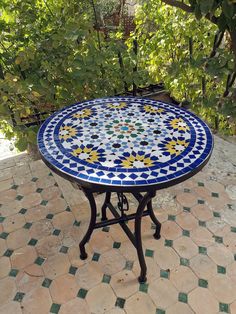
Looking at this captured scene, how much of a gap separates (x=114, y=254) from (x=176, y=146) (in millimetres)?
995

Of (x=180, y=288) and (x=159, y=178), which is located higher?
(x=159, y=178)

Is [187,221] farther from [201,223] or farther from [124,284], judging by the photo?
[124,284]

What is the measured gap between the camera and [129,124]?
2.02 metres

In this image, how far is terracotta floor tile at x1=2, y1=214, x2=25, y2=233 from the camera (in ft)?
8.01

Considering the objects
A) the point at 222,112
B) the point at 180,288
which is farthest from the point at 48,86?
the point at 180,288

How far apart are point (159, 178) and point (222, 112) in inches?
58.6

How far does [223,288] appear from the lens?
193cm

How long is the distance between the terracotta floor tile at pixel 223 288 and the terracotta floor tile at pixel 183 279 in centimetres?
11

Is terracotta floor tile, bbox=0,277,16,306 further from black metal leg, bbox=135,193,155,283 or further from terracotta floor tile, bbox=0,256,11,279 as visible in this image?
black metal leg, bbox=135,193,155,283

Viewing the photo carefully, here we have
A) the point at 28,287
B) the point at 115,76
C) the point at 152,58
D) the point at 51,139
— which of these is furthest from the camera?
the point at 152,58

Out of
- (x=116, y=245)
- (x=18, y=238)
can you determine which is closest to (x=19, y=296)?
(x=18, y=238)

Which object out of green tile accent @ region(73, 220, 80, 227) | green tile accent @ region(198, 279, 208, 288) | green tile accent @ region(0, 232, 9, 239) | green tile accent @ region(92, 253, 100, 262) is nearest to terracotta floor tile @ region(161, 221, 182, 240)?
green tile accent @ region(198, 279, 208, 288)

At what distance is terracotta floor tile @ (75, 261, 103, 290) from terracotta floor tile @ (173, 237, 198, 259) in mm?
624

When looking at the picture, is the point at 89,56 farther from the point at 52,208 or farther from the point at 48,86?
the point at 52,208
